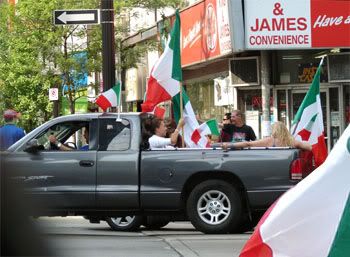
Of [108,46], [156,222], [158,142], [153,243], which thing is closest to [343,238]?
[153,243]

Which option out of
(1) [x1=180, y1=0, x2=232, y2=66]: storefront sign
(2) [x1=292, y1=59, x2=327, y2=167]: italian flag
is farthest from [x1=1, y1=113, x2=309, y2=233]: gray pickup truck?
(1) [x1=180, y1=0, x2=232, y2=66]: storefront sign

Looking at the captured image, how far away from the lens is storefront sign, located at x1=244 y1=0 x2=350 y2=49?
684 inches

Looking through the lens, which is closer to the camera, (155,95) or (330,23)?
(155,95)

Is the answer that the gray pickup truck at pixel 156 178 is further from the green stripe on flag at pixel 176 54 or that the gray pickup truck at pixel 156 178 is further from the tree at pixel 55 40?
the tree at pixel 55 40

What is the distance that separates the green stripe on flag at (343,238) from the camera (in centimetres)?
559

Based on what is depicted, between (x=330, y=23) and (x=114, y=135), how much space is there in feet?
26.5

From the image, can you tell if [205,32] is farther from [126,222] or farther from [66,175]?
[66,175]

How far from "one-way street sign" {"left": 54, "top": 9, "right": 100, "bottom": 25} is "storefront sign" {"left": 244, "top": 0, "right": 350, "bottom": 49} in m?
3.89

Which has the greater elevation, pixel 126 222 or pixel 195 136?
pixel 195 136

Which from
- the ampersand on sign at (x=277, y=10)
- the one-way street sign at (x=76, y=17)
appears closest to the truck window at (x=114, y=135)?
the one-way street sign at (x=76, y=17)

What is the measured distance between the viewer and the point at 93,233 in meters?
11.7

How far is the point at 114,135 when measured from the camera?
442 inches

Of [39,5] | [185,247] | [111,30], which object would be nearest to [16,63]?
[39,5]

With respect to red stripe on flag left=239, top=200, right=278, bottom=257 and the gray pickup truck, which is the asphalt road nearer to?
the gray pickup truck
